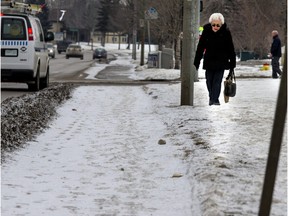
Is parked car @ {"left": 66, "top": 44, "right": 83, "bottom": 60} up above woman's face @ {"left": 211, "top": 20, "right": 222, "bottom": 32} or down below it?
below

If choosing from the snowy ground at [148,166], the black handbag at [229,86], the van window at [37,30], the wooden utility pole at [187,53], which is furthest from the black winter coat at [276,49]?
the snowy ground at [148,166]

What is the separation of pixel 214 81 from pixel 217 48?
620 mm

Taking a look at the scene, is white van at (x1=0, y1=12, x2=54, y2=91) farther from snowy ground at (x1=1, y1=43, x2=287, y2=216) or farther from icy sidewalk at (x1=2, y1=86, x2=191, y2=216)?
icy sidewalk at (x1=2, y1=86, x2=191, y2=216)

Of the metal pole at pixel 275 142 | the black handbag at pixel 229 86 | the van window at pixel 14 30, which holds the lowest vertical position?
the black handbag at pixel 229 86

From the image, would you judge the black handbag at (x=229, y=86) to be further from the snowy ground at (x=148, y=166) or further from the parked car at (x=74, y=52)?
the parked car at (x=74, y=52)

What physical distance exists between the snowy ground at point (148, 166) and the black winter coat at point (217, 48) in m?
0.78

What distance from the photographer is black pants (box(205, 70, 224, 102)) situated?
40.3ft

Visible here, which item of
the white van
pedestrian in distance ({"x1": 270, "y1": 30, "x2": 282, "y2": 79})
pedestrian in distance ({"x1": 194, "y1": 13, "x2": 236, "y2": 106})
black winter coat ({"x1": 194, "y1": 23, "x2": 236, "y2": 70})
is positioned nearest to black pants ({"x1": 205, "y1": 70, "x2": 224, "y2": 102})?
pedestrian in distance ({"x1": 194, "y1": 13, "x2": 236, "y2": 106})

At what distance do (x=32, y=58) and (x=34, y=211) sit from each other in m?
11.9

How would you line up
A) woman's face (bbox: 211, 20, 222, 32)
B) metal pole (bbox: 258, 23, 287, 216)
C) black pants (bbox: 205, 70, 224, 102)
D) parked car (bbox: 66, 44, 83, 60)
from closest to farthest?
metal pole (bbox: 258, 23, 287, 216) < woman's face (bbox: 211, 20, 222, 32) < black pants (bbox: 205, 70, 224, 102) < parked car (bbox: 66, 44, 83, 60)

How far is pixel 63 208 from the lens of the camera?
558 centimetres

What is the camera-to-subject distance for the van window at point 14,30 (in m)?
16.9

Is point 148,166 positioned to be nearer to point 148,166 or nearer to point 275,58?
point 148,166

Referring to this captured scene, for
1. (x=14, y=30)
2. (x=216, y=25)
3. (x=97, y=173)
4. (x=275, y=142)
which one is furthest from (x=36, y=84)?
(x=275, y=142)
